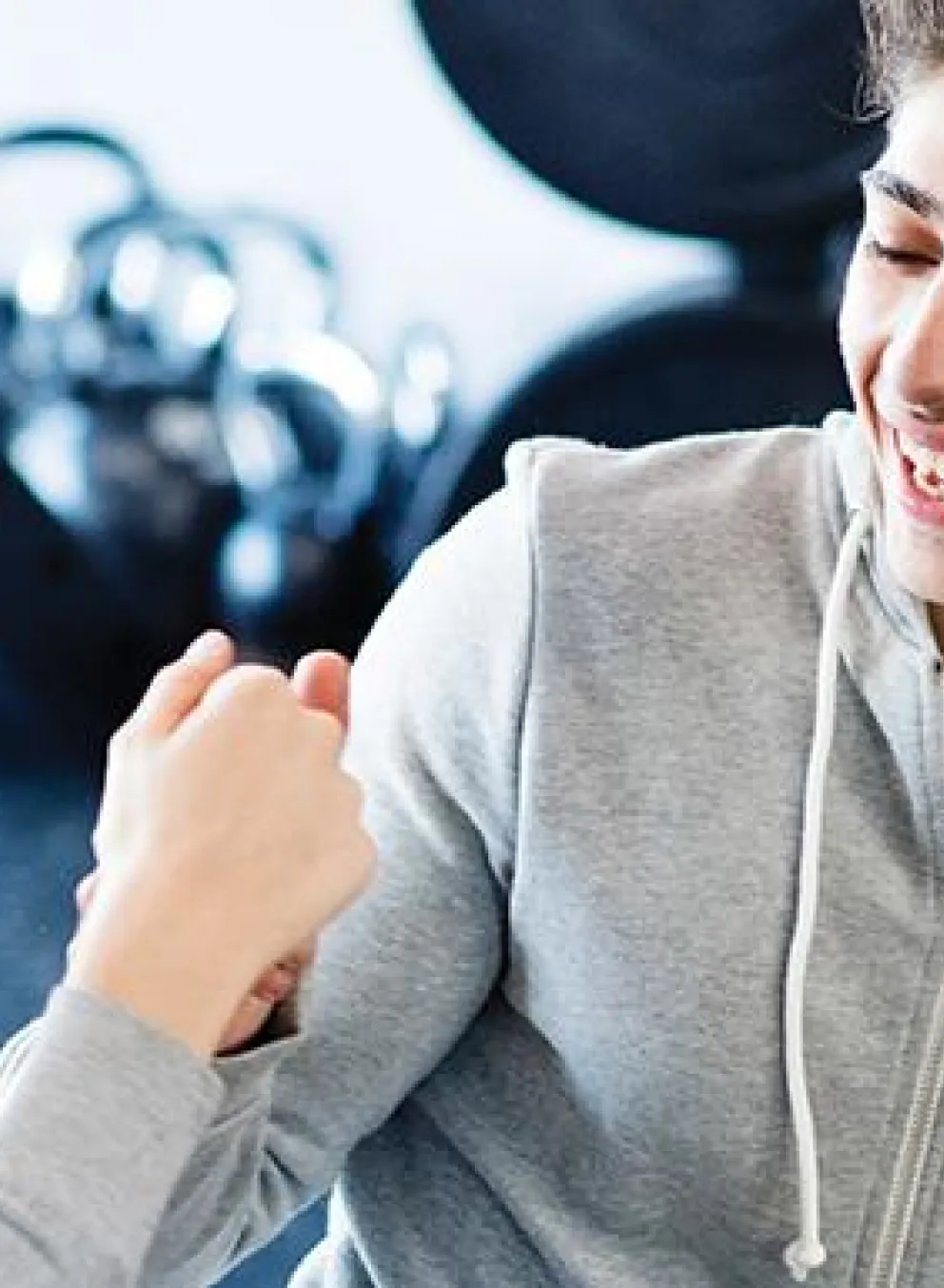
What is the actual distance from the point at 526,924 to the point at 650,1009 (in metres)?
0.06

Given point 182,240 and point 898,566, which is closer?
point 898,566

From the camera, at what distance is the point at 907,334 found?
760 millimetres

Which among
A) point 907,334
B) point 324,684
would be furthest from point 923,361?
point 324,684

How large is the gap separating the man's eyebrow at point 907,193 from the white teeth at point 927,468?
8 cm

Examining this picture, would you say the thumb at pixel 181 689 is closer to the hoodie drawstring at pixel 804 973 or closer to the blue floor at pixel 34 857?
the hoodie drawstring at pixel 804 973

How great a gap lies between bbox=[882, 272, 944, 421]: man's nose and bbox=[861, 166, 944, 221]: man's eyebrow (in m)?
0.03

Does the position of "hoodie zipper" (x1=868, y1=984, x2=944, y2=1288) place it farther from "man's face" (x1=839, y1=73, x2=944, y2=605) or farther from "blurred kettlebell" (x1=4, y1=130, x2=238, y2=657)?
"blurred kettlebell" (x1=4, y1=130, x2=238, y2=657)

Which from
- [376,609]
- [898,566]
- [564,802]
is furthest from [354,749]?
[376,609]

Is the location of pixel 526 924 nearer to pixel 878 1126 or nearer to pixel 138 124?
pixel 878 1126

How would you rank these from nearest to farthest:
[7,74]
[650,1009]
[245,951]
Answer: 1. [245,951]
2. [650,1009]
3. [7,74]

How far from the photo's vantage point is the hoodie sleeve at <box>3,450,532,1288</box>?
820 mm

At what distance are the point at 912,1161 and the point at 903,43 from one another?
16.3 inches

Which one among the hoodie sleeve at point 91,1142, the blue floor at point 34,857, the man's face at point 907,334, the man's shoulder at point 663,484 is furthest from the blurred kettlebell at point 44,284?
the hoodie sleeve at point 91,1142

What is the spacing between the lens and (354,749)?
852 mm
